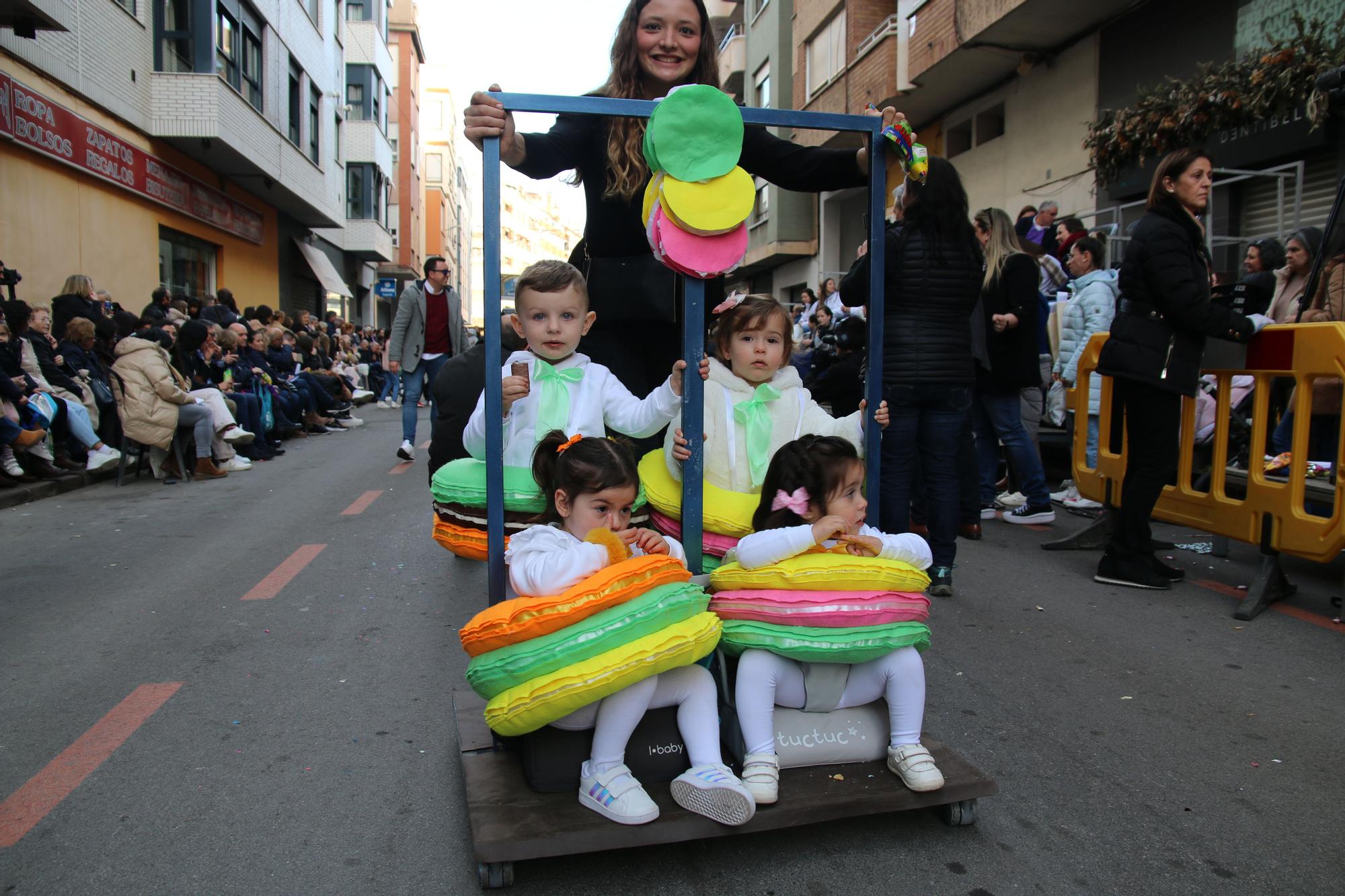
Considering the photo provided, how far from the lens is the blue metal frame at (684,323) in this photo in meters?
2.78

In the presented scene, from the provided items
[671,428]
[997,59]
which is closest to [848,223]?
[997,59]

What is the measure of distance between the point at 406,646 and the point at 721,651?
197cm

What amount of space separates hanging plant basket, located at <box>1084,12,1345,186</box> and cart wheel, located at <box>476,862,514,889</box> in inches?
414

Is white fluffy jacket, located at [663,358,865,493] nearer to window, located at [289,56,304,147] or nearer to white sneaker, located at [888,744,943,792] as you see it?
white sneaker, located at [888,744,943,792]

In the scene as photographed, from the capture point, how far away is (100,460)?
9484 mm

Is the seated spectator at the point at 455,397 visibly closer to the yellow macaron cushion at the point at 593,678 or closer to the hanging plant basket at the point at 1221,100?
the yellow macaron cushion at the point at 593,678

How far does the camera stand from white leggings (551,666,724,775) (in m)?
2.41

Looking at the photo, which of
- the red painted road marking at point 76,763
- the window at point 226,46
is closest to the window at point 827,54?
the window at point 226,46

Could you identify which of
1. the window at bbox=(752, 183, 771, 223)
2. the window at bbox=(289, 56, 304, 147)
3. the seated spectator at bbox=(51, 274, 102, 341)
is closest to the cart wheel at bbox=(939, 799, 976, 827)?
the seated spectator at bbox=(51, 274, 102, 341)

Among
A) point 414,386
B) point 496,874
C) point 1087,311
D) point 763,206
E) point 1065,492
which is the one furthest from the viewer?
point 763,206

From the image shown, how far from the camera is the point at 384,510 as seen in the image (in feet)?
25.3

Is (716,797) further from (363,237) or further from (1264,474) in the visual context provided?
(363,237)

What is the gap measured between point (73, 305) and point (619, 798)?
10.3 meters

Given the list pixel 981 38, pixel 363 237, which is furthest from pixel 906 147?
pixel 363 237
